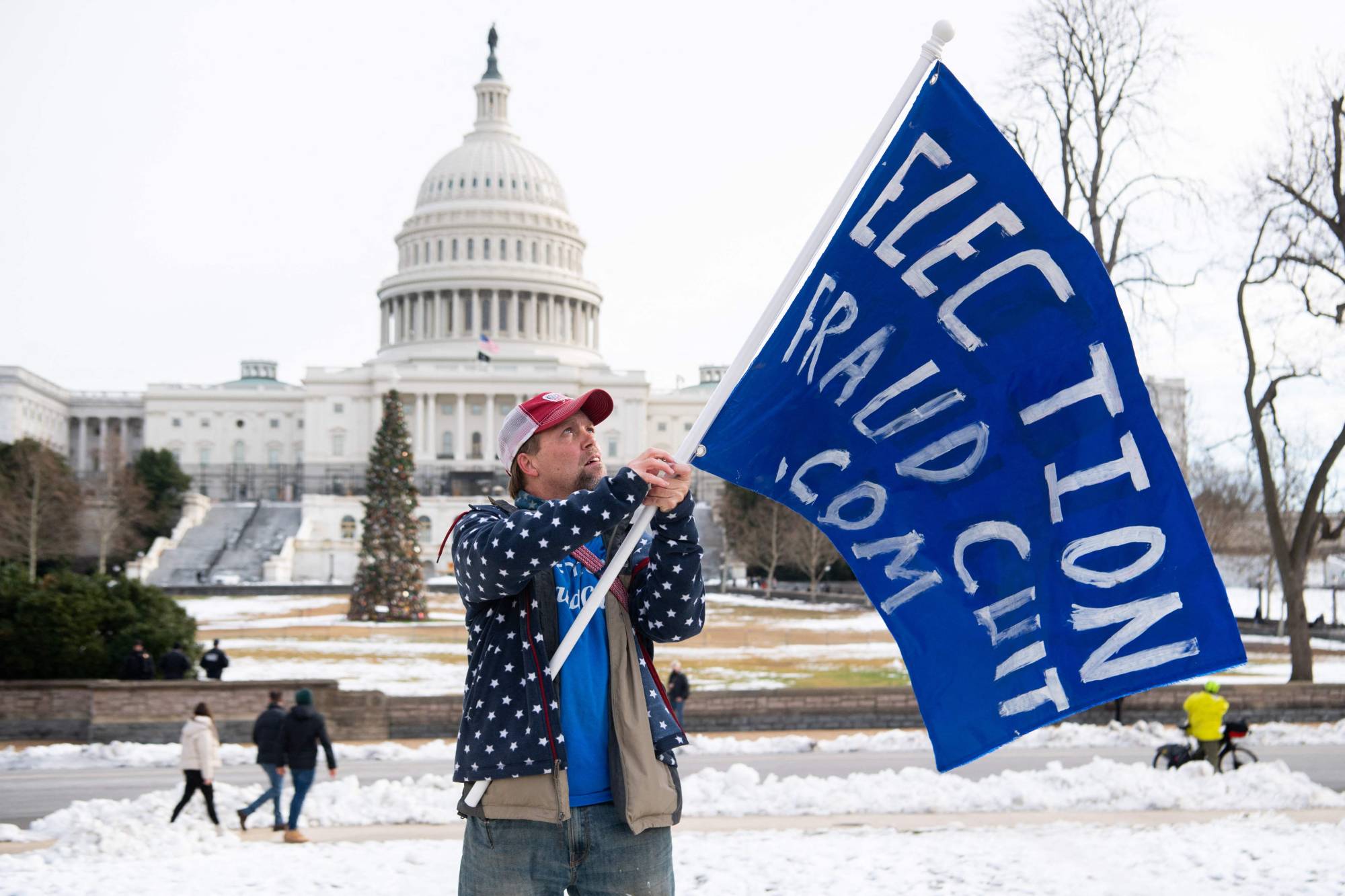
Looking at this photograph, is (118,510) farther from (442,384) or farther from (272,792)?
(272,792)

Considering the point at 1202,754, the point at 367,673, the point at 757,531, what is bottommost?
the point at 1202,754

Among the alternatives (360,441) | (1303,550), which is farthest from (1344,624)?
(360,441)

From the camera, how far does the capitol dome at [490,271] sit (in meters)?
123

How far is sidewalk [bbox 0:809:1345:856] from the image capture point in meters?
9.74

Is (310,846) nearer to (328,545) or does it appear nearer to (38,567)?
(38,567)

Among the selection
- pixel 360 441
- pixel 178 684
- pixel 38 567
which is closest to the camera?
pixel 178 684

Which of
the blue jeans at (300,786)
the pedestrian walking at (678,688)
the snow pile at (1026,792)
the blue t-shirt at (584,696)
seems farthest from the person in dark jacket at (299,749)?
the blue t-shirt at (584,696)

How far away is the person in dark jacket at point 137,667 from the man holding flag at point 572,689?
18.0 metres

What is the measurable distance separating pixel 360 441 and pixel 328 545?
41209 millimetres

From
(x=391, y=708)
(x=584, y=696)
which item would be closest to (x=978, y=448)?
(x=584, y=696)

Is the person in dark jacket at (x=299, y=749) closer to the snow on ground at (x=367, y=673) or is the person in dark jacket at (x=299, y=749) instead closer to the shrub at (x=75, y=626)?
the shrub at (x=75, y=626)

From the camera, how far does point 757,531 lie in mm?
61125

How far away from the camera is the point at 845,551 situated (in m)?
4.16

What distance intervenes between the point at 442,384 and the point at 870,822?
104 meters
